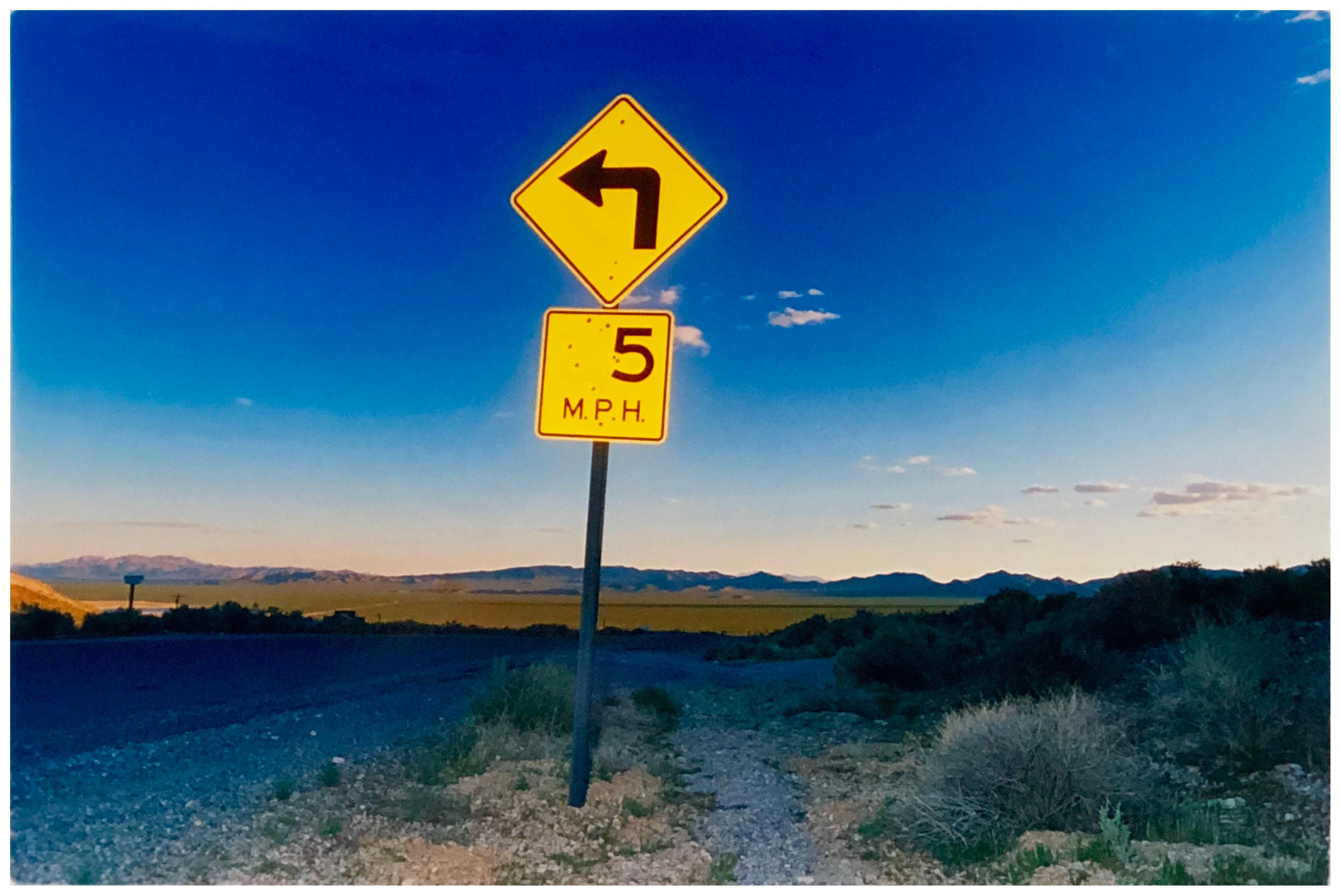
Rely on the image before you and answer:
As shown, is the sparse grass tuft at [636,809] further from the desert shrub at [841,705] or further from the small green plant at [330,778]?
the desert shrub at [841,705]

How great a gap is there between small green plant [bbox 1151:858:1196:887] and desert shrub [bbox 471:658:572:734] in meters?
5.34

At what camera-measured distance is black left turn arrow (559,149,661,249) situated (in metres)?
5.77

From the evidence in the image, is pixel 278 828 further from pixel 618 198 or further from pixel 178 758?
pixel 618 198

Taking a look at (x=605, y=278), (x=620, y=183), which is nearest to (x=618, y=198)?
(x=620, y=183)

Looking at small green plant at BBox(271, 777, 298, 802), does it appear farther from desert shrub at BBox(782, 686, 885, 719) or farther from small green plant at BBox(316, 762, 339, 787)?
desert shrub at BBox(782, 686, 885, 719)

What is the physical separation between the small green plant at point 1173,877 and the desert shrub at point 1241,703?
279cm

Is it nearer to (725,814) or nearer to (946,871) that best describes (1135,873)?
(946,871)

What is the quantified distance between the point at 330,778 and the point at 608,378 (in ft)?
11.2

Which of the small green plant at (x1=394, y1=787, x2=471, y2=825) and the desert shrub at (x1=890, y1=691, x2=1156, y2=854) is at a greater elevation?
the desert shrub at (x1=890, y1=691, x2=1156, y2=854)

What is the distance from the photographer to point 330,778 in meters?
6.50

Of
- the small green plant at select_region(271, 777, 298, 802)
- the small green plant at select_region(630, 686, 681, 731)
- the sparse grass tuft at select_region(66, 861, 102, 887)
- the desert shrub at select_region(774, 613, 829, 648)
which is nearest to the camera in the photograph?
the sparse grass tuft at select_region(66, 861, 102, 887)

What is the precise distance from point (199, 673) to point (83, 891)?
11.2m

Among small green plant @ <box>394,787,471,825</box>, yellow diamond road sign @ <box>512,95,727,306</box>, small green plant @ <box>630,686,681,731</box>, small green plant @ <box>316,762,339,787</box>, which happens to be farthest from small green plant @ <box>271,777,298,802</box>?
small green plant @ <box>630,686,681,731</box>

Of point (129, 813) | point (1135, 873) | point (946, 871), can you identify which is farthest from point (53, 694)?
point (1135, 873)
